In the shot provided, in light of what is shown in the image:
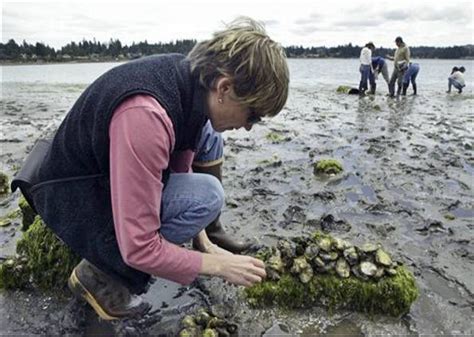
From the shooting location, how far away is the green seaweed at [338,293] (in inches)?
115

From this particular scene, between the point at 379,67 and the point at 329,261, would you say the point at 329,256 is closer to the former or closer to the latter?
the point at 329,261

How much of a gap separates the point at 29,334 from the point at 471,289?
3307mm

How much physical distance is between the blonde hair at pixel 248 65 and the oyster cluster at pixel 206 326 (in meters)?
1.43

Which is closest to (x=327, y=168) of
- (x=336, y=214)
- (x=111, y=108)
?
(x=336, y=214)

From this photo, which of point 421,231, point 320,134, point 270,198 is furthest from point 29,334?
point 320,134

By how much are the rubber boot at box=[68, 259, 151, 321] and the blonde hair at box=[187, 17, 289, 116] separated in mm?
1458

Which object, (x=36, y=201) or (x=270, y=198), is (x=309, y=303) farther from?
(x=270, y=198)

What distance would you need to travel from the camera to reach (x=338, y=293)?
2.99m

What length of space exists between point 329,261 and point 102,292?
1623 millimetres

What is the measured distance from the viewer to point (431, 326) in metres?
2.82

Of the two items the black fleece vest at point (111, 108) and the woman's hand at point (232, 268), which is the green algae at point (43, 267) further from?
the woman's hand at point (232, 268)

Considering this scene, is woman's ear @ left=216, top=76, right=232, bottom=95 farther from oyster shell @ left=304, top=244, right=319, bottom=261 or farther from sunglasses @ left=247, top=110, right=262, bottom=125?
oyster shell @ left=304, top=244, right=319, bottom=261

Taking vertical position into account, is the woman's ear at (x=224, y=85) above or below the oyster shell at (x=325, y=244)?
above

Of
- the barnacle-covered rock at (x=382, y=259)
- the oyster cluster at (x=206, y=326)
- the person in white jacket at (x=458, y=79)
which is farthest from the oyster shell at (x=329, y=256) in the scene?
the person in white jacket at (x=458, y=79)
